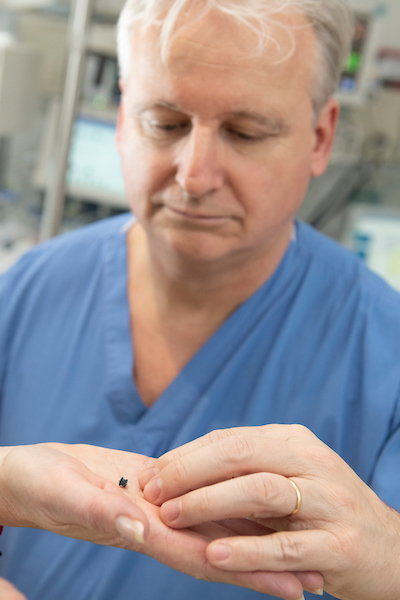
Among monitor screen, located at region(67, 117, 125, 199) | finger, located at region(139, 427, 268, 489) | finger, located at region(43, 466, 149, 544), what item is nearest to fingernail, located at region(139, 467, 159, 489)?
finger, located at region(139, 427, 268, 489)

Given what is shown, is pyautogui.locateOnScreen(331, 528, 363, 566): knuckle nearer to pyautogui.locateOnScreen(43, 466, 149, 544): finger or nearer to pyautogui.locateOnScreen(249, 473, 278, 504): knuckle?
pyautogui.locateOnScreen(249, 473, 278, 504): knuckle

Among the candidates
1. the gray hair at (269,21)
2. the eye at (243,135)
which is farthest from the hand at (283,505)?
the gray hair at (269,21)

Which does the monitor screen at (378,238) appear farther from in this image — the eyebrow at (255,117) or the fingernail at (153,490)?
the fingernail at (153,490)

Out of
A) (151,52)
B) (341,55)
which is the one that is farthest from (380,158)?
(151,52)

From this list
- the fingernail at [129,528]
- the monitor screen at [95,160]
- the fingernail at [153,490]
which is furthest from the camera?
the monitor screen at [95,160]

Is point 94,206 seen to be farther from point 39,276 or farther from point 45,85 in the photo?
point 39,276

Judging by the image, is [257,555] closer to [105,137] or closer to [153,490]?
[153,490]

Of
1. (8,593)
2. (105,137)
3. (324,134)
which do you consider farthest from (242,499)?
(105,137)
